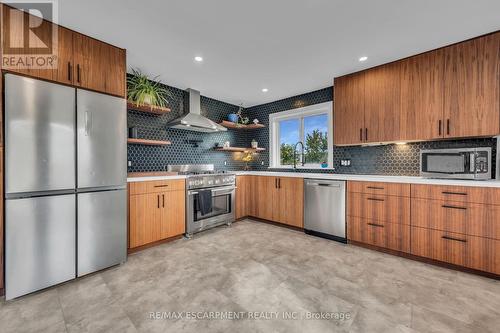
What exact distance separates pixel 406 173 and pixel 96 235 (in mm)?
4133

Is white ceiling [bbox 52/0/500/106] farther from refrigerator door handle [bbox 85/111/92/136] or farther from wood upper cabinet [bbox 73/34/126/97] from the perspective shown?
refrigerator door handle [bbox 85/111/92/136]

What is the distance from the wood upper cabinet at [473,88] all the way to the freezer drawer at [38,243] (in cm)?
436

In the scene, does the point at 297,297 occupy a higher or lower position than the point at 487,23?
lower

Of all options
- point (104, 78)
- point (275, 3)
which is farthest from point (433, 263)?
point (104, 78)

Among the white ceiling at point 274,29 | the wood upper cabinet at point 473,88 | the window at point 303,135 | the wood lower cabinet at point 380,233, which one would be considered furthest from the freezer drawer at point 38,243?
the wood upper cabinet at point 473,88

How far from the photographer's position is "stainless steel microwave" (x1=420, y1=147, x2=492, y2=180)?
2340mm

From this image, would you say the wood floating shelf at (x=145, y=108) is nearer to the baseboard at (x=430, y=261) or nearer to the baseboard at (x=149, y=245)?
the baseboard at (x=149, y=245)

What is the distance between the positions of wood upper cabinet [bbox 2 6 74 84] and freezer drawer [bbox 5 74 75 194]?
0.12 meters

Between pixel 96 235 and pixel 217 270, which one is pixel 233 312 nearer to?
pixel 217 270

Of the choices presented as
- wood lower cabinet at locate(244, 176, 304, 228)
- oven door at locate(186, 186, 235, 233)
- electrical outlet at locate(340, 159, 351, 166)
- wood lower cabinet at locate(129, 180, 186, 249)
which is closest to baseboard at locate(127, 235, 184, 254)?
wood lower cabinet at locate(129, 180, 186, 249)

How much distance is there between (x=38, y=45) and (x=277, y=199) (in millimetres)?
3705

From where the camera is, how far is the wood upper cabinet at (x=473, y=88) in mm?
2303

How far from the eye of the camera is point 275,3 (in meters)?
1.87

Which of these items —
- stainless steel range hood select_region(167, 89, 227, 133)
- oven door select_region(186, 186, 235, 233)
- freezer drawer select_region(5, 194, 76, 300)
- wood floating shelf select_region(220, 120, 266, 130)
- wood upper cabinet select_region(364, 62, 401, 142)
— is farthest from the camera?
wood floating shelf select_region(220, 120, 266, 130)
